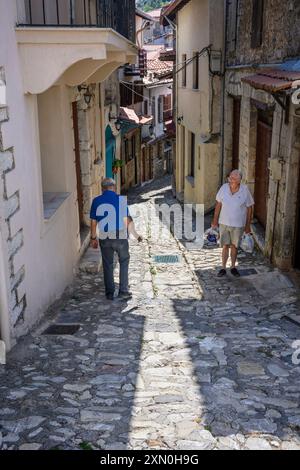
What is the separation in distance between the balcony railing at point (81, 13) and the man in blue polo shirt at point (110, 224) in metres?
1.99

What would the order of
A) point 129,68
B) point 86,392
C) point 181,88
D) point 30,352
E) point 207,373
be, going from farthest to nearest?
point 129,68 → point 181,88 → point 30,352 → point 207,373 → point 86,392

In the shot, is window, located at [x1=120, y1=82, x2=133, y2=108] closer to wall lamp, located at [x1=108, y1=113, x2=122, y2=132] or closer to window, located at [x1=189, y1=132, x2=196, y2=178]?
window, located at [x1=189, y1=132, x2=196, y2=178]

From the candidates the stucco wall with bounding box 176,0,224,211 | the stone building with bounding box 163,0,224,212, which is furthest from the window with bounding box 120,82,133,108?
the stucco wall with bounding box 176,0,224,211

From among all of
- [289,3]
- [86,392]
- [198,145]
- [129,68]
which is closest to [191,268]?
[289,3]

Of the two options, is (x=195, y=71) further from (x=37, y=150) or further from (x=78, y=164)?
(x=37, y=150)

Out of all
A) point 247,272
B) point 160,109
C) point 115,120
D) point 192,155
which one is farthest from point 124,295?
point 160,109

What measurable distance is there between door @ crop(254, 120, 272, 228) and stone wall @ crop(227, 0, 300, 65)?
1209mm

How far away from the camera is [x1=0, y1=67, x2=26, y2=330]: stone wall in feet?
14.8

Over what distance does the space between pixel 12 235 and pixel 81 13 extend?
5.23 metres

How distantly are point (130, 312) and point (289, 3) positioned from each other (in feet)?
15.6

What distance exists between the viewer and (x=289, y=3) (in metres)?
7.23

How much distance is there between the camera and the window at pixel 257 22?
902 centimetres
